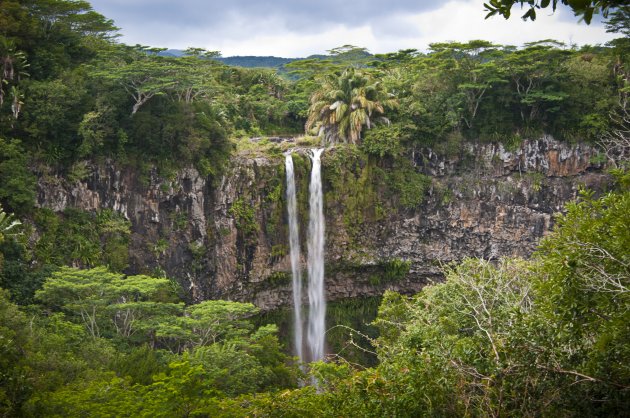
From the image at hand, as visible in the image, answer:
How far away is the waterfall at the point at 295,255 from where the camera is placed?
22.2 meters

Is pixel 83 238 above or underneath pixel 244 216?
underneath

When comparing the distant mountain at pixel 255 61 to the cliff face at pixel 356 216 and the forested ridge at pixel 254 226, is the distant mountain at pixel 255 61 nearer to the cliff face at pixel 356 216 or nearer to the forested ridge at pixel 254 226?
the forested ridge at pixel 254 226

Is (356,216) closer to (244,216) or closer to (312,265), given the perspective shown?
(312,265)

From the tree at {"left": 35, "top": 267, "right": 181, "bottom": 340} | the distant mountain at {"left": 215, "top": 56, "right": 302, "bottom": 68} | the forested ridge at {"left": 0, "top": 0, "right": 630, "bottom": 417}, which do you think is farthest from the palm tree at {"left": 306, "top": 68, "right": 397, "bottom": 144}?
the distant mountain at {"left": 215, "top": 56, "right": 302, "bottom": 68}

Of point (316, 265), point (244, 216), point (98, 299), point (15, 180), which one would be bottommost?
point (316, 265)

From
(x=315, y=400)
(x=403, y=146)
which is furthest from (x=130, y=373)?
(x=403, y=146)

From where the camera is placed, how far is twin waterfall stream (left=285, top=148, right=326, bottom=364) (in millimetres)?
22500

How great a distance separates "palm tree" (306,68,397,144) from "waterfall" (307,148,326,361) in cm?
148

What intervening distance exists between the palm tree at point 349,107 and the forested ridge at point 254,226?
0.09m

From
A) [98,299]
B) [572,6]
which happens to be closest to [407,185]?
[98,299]

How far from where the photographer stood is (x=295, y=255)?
2278 cm

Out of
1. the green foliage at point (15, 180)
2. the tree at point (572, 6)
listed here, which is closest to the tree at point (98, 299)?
the green foliage at point (15, 180)

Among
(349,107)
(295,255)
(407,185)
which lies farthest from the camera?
(407,185)

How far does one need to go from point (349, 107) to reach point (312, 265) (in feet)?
21.9
